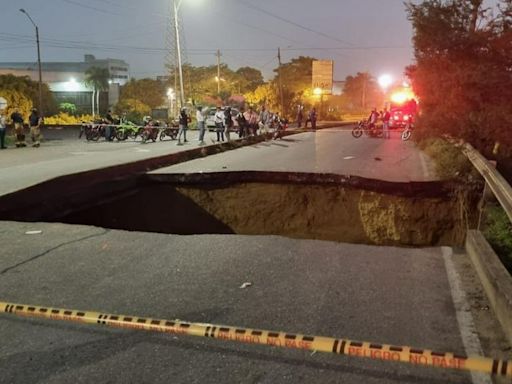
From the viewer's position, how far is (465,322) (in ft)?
13.8

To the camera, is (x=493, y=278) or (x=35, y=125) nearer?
(x=493, y=278)

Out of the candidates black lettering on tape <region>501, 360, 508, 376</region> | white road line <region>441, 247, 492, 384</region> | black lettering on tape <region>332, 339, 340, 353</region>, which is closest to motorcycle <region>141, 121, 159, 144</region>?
white road line <region>441, 247, 492, 384</region>

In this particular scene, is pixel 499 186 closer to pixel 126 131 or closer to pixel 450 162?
pixel 450 162

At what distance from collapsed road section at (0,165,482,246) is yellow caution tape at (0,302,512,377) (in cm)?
771

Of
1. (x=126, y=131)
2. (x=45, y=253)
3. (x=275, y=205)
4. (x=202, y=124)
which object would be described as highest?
(x=202, y=124)

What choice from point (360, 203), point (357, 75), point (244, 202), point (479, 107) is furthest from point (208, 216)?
point (357, 75)

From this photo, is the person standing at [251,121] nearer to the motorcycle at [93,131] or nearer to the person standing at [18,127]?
the motorcycle at [93,131]

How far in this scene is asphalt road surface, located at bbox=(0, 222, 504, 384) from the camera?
3.47m

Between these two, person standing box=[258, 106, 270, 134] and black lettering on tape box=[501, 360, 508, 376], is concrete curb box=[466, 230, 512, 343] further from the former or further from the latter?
person standing box=[258, 106, 270, 134]

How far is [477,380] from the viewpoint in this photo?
129 inches

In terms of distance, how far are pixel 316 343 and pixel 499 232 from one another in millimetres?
5184

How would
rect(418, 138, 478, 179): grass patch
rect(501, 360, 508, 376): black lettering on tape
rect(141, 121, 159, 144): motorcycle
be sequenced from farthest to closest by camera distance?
rect(141, 121, 159, 144): motorcycle → rect(418, 138, 478, 179): grass patch → rect(501, 360, 508, 376): black lettering on tape

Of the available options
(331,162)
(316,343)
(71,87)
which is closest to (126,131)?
(331,162)

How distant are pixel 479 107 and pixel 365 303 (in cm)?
1244
